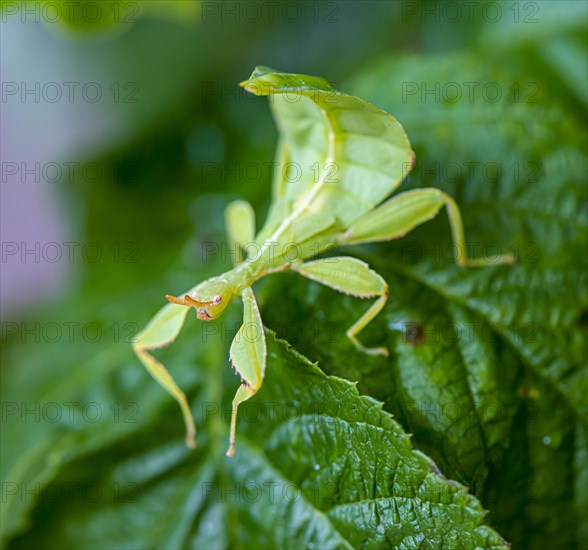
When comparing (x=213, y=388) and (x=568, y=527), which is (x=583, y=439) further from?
(x=213, y=388)

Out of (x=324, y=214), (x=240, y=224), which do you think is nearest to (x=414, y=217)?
(x=324, y=214)

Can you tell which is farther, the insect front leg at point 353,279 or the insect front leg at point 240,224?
the insect front leg at point 240,224

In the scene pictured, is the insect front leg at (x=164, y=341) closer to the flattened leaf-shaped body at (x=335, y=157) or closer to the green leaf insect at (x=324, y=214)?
the green leaf insect at (x=324, y=214)

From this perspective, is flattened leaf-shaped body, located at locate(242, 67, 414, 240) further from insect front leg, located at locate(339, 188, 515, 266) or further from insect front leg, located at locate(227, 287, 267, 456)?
insect front leg, located at locate(227, 287, 267, 456)

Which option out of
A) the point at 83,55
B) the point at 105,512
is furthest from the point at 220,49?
the point at 105,512

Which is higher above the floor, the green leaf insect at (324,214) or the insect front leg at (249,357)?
the green leaf insect at (324,214)

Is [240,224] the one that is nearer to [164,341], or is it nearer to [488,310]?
[164,341]

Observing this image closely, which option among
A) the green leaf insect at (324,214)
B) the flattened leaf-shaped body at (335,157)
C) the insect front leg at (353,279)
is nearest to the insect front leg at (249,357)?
the green leaf insect at (324,214)
